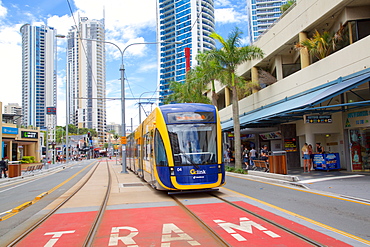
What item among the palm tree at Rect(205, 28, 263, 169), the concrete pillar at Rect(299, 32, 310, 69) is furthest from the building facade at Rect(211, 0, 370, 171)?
the palm tree at Rect(205, 28, 263, 169)

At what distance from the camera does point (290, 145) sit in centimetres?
2588

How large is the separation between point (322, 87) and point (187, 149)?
1123 cm

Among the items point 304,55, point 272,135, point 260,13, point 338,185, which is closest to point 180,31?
point 260,13

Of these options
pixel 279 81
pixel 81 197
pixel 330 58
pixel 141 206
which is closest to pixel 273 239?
pixel 141 206

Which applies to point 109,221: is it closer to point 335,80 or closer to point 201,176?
point 201,176

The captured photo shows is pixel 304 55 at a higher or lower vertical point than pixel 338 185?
higher

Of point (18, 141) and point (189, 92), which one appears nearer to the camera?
point (189, 92)

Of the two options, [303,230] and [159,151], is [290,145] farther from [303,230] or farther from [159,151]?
[303,230]

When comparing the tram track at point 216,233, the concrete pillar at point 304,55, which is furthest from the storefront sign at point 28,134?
the tram track at point 216,233

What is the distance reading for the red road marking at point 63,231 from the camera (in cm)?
644

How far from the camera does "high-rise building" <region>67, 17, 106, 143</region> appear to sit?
153 m

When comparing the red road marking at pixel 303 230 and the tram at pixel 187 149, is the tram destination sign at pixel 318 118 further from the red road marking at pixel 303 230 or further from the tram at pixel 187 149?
the red road marking at pixel 303 230

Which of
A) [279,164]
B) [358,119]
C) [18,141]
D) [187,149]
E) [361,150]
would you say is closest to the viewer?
[187,149]

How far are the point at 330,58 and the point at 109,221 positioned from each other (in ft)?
51.9
